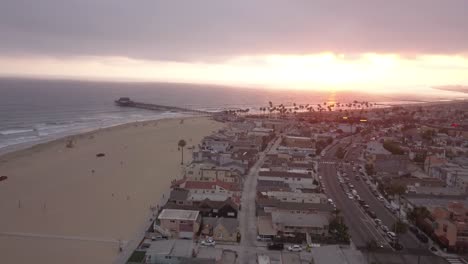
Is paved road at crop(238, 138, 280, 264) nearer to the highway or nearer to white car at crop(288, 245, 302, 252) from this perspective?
white car at crop(288, 245, 302, 252)

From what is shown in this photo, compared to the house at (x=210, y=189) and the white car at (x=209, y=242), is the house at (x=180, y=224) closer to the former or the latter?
the white car at (x=209, y=242)

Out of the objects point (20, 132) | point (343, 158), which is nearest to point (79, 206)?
point (343, 158)

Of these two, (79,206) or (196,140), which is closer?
(79,206)

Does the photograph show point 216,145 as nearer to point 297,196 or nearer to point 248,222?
point 297,196

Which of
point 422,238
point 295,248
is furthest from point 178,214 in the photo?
point 422,238

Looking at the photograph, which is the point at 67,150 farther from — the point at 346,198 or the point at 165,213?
the point at 346,198

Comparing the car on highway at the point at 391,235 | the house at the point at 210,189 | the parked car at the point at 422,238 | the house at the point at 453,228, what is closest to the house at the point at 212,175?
the house at the point at 210,189

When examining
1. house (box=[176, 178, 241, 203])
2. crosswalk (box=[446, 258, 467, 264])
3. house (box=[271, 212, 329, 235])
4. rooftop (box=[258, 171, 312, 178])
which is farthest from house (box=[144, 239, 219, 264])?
rooftop (box=[258, 171, 312, 178])
